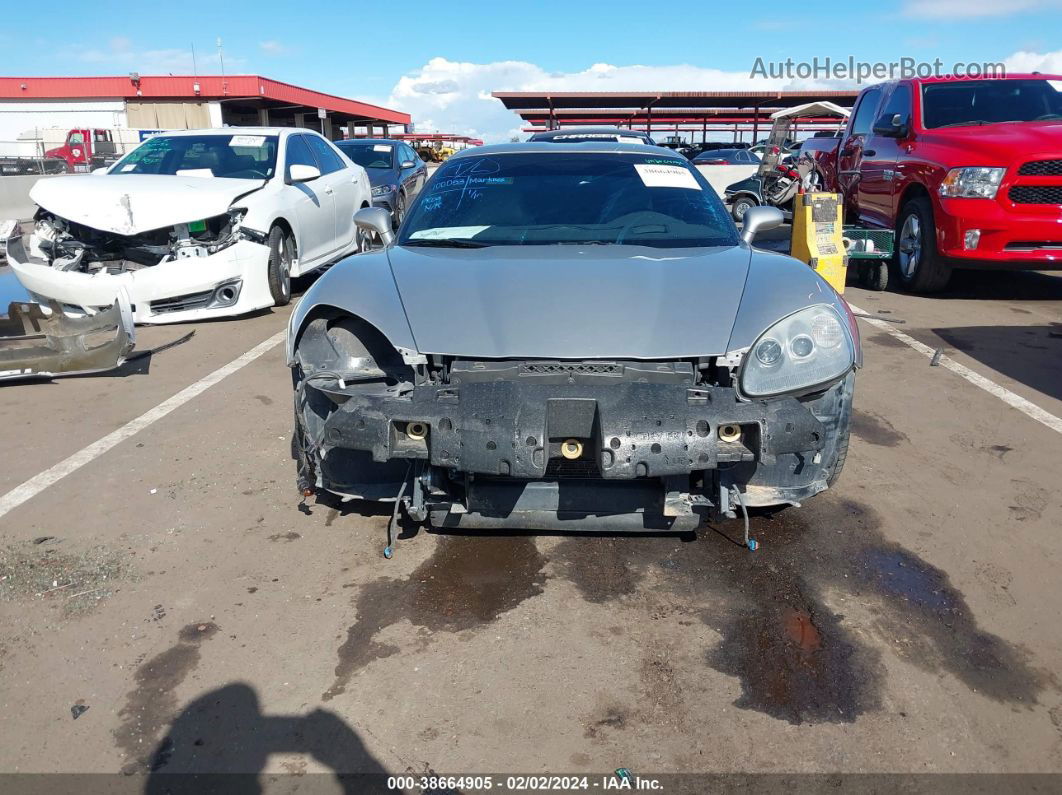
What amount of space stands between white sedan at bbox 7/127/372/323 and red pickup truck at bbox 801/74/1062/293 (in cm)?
595

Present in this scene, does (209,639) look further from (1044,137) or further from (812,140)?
(812,140)

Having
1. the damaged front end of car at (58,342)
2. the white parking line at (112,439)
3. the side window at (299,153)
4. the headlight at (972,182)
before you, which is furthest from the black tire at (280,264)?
the headlight at (972,182)

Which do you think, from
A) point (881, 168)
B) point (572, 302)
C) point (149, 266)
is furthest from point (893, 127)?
point (149, 266)

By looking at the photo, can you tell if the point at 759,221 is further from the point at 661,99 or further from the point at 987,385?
the point at 661,99

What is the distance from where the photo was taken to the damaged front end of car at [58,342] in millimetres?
5496

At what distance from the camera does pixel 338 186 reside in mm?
9164

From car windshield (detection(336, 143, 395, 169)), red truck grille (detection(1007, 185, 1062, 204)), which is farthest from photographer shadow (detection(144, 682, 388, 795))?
car windshield (detection(336, 143, 395, 169))

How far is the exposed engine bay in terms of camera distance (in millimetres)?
6992

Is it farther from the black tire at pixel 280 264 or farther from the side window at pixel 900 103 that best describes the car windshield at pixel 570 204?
the side window at pixel 900 103

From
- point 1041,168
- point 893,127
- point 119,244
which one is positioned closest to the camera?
point 119,244

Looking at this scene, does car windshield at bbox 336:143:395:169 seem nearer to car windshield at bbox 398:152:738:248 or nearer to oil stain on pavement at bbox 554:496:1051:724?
car windshield at bbox 398:152:738:248

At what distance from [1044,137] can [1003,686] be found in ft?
22.3

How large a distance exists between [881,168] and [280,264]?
20.9 feet

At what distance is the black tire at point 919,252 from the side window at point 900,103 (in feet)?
3.55
